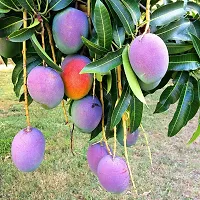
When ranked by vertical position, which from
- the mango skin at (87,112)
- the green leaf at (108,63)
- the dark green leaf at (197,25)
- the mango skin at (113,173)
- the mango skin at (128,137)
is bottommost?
the mango skin at (128,137)

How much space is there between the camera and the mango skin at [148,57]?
473 millimetres

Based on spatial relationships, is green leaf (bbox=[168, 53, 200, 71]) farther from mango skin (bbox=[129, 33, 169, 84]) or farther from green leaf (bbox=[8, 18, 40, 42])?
green leaf (bbox=[8, 18, 40, 42])

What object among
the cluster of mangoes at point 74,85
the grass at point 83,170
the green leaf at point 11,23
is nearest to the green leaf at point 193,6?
the cluster of mangoes at point 74,85

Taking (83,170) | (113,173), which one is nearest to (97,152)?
(113,173)

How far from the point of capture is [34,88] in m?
0.58

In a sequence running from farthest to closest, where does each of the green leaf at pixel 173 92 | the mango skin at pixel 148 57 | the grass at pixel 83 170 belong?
the grass at pixel 83 170
the green leaf at pixel 173 92
the mango skin at pixel 148 57

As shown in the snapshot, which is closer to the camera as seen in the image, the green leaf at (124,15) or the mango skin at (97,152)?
the green leaf at (124,15)

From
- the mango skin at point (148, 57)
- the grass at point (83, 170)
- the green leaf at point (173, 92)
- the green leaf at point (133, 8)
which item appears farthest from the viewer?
the grass at point (83, 170)

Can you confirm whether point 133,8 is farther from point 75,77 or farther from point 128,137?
point 128,137

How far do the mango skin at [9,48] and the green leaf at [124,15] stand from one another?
22 centimetres

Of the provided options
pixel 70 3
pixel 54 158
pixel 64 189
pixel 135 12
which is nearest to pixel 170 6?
pixel 135 12

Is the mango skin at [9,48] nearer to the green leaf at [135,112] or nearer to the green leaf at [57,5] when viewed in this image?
the green leaf at [57,5]

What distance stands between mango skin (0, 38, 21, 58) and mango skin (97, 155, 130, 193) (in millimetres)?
267

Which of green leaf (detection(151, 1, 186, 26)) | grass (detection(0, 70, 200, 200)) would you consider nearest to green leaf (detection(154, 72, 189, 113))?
green leaf (detection(151, 1, 186, 26))
